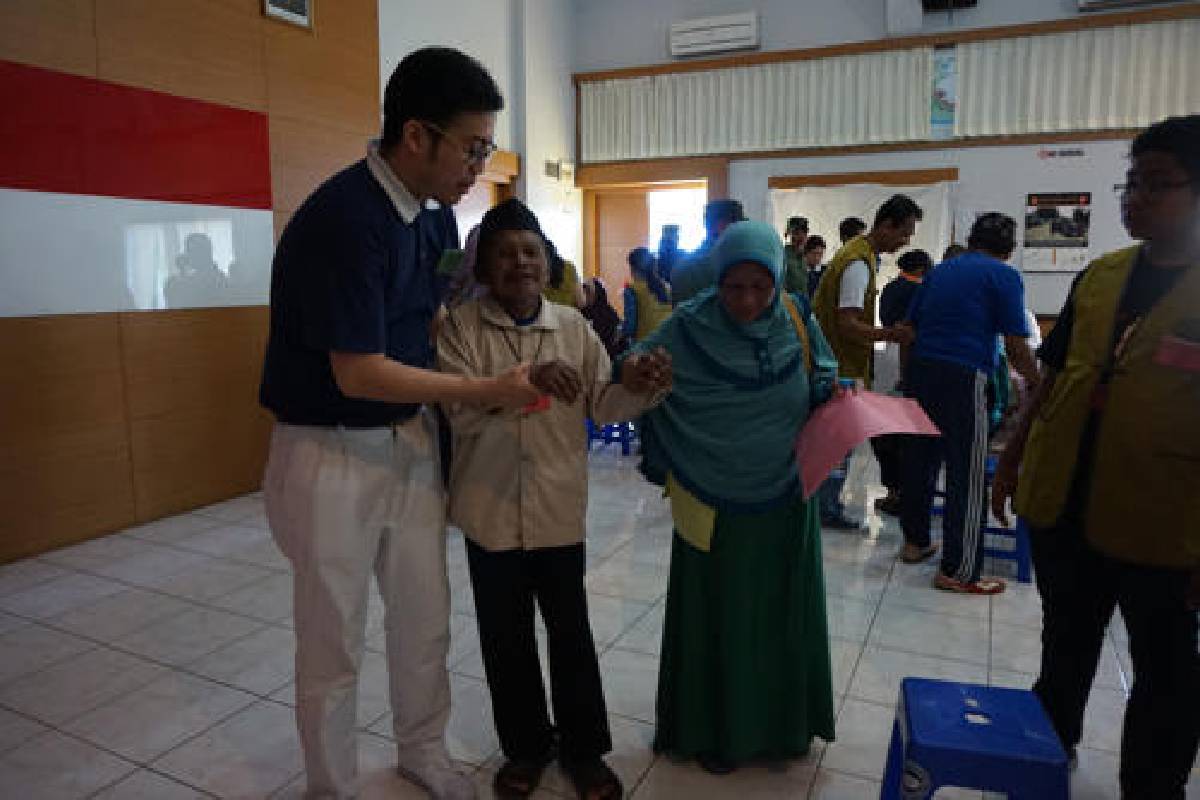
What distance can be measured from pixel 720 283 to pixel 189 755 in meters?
1.77

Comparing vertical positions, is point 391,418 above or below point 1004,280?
below

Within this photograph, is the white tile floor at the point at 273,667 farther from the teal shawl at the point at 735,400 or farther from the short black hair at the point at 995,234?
the short black hair at the point at 995,234

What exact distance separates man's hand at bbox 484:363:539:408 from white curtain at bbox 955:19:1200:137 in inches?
246

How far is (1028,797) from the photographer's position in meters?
1.35

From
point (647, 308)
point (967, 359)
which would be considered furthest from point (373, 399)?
point (647, 308)

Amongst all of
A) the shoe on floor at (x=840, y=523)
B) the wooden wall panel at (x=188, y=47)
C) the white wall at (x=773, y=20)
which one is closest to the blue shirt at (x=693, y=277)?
the shoe on floor at (x=840, y=523)

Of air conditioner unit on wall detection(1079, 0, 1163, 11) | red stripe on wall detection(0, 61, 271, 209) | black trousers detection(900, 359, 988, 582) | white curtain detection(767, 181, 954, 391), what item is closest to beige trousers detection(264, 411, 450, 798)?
black trousers detection(900, 359, 988, 582)

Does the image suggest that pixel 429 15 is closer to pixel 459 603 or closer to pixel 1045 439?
pixel 459 603

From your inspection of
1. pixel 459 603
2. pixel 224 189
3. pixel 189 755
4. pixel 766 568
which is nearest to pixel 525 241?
pixel 766 568

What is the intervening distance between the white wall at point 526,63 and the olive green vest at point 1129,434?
4.82 meters

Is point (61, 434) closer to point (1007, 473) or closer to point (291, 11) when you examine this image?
point (291, 11)

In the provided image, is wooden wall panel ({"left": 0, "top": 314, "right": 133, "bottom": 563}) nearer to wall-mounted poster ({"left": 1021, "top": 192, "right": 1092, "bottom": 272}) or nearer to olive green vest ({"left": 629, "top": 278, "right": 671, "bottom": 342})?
olive green vest ({"left": 629, "top": 278, "right": 671, "bottom": 342})

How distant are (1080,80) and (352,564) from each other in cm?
673

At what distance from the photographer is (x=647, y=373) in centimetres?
162
